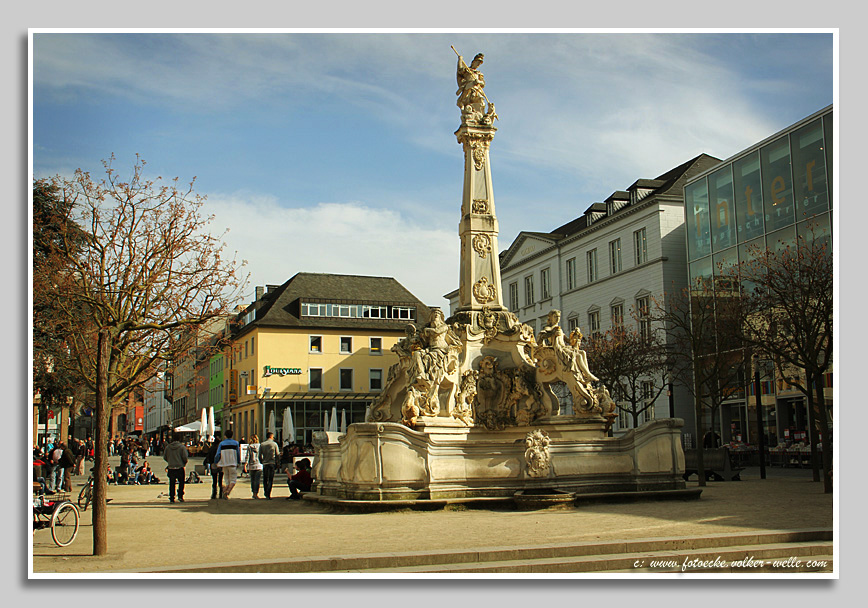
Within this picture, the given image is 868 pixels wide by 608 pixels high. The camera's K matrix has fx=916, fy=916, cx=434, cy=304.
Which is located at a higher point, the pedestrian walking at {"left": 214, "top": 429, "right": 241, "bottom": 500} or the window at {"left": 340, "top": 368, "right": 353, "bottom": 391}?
the window at {"left": 340, "top": 368, "right": 353, "bottom": 391}

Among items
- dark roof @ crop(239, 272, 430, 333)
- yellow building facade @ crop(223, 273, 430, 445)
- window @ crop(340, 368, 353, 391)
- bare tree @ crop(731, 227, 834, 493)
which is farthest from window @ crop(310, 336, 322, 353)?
bare tree @ crop(731, 227, 834, 493)

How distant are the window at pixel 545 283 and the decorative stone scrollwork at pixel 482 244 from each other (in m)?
41.7

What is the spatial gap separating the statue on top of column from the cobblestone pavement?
9287 millimetres

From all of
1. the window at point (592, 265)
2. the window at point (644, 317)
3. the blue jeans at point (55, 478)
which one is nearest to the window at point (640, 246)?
the window at point (644, 317)

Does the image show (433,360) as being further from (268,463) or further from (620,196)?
(620,196)

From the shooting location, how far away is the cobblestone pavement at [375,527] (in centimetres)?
1069

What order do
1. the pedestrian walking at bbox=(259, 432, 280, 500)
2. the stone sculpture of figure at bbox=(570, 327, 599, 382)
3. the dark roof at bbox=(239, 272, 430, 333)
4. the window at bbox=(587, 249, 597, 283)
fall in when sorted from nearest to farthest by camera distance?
the stone sculpture of figure at bbox=(570, 327, 599, 382) → the pedestrian walking at bbox=(259, 432, 280, 500) → the window at bbox=(587, 249, 597, 283) → the dark roof at bbox=(239, 272, 430, 333)

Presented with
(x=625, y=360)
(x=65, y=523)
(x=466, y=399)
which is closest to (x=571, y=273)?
(x=625, y=360)

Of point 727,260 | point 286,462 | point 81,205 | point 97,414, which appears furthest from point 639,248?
point 97,414

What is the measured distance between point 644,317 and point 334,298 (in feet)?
113

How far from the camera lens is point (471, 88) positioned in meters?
21.0

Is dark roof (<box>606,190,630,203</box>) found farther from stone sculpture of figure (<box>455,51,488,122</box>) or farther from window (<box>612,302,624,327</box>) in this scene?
stone sculpture of figure (<box>455,51,488,122</box>)

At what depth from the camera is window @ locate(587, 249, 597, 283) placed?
56.8m

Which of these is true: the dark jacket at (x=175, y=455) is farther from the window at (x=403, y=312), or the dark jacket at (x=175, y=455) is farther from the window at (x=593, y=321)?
the window at (x=403, y=312)
